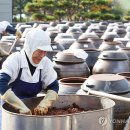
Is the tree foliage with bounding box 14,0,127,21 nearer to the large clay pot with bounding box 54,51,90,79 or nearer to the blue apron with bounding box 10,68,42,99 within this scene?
the large clay pot with bounding box 54,51,90,79

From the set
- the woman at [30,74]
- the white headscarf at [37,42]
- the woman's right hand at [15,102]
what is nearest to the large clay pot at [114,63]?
the woman at [30,74]

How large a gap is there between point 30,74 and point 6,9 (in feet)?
70.8

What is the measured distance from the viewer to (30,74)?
381 centimetres

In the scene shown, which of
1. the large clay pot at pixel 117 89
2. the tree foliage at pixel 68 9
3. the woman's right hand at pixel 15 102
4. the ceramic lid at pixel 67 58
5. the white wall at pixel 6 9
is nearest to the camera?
the woman's right hand at pixel 15 102

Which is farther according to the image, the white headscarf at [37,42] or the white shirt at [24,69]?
the white shirt at [24,69]

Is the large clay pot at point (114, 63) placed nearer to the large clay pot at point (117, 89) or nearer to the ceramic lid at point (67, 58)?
the ceramic lid at point (67, 58)

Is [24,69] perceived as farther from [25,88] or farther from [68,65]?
[68,65]

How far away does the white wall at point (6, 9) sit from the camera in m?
24.7

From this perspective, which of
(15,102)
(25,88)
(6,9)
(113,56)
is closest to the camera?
(15,102)

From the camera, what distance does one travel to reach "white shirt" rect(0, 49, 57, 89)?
3633 millimetres

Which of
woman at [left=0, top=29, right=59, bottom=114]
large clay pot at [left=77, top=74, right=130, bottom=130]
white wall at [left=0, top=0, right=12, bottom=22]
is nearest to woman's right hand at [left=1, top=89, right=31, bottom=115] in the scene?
woman at [left=0, top=29, right=59, bottom=114]

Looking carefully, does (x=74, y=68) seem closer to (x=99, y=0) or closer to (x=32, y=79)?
(x=32, y=79)

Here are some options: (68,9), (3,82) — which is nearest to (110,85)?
(3,82)

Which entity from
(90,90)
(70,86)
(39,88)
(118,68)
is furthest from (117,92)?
(118,68)
